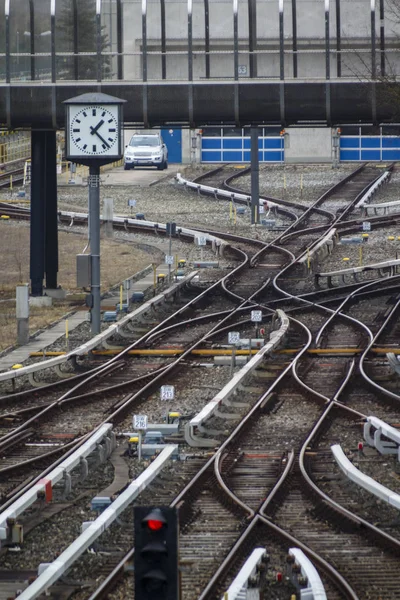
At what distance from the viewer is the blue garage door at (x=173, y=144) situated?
Answer: 61781 millimetres

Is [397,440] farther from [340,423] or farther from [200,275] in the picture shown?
[200,275]

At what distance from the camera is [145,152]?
56875 millimetres

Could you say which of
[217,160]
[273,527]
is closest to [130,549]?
[273,527]

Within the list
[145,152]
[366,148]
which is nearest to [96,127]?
[145,152]

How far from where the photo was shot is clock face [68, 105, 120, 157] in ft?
70.3

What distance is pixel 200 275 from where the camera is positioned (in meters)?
29.9

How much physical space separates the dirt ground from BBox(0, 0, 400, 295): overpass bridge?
3.31 feet

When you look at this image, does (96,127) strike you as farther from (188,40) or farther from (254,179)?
(254,179)

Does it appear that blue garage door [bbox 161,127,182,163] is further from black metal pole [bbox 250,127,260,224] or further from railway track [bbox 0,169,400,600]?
railway track [bbox 0,169,400,600]

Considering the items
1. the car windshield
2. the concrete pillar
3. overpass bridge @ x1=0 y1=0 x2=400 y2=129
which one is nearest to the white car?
the car windshield

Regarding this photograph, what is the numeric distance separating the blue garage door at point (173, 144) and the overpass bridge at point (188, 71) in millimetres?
35775

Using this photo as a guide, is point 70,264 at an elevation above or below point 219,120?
below

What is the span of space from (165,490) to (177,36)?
15.9m

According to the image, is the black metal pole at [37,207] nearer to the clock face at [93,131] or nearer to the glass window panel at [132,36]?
the glass window panel at [132,36]
